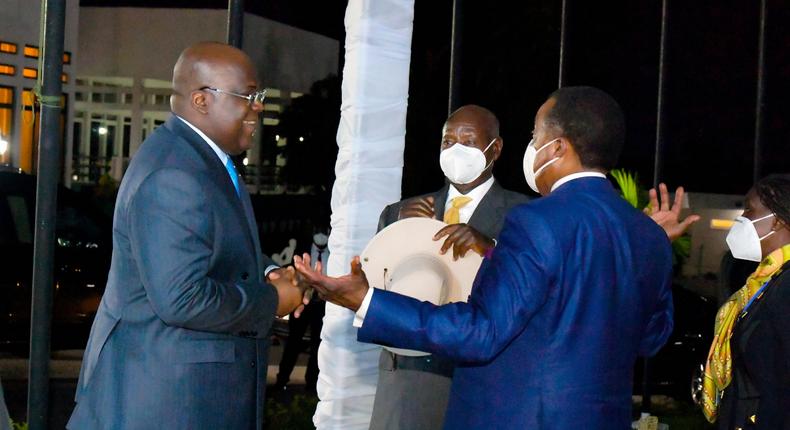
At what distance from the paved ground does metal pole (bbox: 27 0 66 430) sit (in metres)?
2.26

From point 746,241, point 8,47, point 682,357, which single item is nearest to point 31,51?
point 8,47

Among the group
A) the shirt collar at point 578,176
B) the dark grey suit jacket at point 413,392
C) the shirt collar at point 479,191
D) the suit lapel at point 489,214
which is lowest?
the dark grey suit jacket at point 413,392

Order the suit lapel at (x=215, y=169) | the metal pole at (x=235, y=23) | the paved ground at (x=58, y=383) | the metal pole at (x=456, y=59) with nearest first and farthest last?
the suit lapel at (x=215, y=169), the metal pole at (x=235, y=23), the metal pole at (x=456, y=59), the paved ground at (x=58, y=383)

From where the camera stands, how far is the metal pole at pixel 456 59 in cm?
573

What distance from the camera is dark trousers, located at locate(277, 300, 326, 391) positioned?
29.5 ft

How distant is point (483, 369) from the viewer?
270 centimetres

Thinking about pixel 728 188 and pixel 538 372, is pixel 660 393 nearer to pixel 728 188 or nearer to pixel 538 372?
pixel 538 372

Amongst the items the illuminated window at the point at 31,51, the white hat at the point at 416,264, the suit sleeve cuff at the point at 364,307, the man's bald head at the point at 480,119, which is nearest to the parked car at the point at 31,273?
the man's bald head at the point at 480,119

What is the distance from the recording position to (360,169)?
16.5ft

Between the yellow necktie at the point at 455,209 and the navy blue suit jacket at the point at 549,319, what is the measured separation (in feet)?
4.97

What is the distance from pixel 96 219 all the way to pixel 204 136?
6787 mm

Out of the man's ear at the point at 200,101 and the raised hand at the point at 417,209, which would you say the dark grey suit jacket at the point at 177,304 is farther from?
the raised hand at the point at 417,209

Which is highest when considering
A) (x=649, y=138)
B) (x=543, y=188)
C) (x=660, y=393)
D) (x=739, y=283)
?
Result: (x=649, y=138)

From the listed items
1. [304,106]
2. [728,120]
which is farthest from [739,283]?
[728,120]
